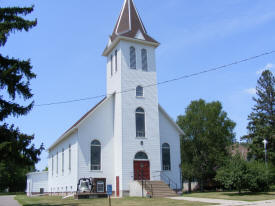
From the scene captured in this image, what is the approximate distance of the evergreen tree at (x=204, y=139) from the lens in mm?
42406

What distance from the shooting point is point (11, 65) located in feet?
57.0

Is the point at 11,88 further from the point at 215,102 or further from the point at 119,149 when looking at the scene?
the point at 215,102

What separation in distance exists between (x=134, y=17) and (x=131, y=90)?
358 inches

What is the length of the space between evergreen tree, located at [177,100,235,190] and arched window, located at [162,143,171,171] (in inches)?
414

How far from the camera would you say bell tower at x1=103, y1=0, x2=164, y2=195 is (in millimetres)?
29000

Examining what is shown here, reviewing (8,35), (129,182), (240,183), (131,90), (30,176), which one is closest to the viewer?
(8,35)

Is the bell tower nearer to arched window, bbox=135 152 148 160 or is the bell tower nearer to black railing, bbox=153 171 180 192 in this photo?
arched window, bbox=135 152 148 160

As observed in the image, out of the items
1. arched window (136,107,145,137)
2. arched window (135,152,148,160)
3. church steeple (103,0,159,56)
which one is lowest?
arched window (135,152,148,160)

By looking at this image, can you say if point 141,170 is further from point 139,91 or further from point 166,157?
point 139,91

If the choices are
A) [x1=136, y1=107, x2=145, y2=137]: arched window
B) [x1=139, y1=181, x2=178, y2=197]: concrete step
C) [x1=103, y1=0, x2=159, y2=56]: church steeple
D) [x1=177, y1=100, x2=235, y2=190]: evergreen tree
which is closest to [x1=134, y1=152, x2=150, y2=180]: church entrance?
[x1=139, y1=181, x2=178, y2=197]: concrete step

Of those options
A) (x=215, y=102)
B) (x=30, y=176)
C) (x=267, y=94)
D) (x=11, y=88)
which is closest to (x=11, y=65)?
(x=11, y=88)

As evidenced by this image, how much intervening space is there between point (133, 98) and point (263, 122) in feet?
85.8

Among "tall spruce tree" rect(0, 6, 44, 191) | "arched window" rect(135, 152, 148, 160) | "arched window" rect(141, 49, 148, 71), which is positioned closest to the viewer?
"tall spruce tree" rect(0, 6, 44, 191)

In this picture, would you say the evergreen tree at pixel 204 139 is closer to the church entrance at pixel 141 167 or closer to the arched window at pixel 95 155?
the church entrance at pixel 141 167
